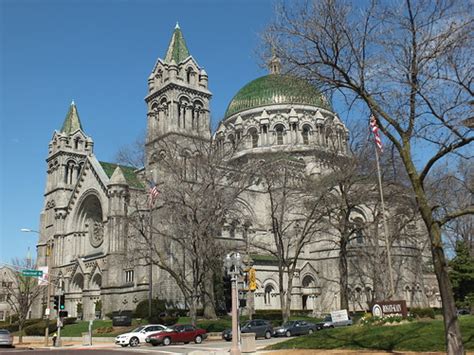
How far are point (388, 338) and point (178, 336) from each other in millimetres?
16399

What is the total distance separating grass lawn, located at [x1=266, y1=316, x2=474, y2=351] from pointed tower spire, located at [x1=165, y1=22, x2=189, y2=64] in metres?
45.7

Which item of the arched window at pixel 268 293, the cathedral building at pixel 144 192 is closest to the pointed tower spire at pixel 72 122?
the cathedral building at pixel 144 192

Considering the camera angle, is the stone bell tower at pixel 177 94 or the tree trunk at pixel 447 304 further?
the stone bell tower at pixel 177 94

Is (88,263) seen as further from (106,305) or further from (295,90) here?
(295,90)

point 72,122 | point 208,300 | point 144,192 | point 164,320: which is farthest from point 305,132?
point 164,320

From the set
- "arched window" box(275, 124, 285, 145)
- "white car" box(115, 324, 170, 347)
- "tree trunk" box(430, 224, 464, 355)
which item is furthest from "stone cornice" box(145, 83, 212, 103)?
Result: "tree trunk" box(430, 224, 464, 355)

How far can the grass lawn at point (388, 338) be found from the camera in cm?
1805

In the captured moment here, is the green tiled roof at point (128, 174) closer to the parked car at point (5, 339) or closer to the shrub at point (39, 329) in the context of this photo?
the shrub at point (39, 329)

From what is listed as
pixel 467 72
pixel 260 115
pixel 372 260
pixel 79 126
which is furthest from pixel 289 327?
pixel 79 126

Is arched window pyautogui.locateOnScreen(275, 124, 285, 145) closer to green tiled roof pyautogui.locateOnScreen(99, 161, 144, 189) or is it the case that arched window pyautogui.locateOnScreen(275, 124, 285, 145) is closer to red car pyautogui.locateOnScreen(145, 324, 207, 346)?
green tiled roof pyautogui.locateOnScreen(99, 161, 144, 189)

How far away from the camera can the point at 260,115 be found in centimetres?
7775

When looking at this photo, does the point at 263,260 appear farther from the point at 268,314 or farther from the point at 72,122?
the point at 72,122

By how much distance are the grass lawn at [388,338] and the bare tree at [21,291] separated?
2256 cm

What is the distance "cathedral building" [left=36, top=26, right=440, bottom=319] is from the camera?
180 feet
